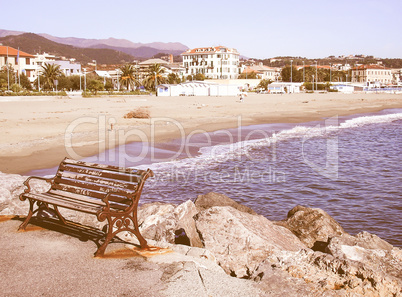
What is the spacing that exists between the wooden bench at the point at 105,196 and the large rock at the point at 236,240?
0.87m

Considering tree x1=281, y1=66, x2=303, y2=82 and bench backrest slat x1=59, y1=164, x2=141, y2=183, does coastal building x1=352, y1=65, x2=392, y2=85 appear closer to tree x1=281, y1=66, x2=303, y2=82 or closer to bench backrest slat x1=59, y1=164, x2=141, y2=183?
tree x1=281, y1=66, x2=303, y2=82

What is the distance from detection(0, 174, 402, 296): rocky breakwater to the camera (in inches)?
170

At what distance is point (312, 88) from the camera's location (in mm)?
99125

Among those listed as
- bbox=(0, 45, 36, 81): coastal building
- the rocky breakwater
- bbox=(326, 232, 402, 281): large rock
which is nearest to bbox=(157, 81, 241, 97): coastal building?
bbox=(0, 45, 36, 81): coastal building

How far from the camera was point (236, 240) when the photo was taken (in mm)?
5566

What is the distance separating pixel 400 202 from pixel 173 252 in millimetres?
7824

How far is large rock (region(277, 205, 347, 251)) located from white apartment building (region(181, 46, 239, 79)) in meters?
140

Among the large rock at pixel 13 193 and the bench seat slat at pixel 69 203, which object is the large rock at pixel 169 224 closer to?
the bench seat slat at pixel 69 203

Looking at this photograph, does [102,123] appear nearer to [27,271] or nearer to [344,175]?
[344,175]

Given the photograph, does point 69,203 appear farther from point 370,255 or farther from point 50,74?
point 50,74

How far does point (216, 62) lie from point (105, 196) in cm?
14911

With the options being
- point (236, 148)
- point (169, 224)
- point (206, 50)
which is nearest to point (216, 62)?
point (206, 50)

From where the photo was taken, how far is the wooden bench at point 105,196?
5.20m

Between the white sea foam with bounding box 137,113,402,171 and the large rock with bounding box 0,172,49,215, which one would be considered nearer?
the large rock with bounding box 0,172,49,215
